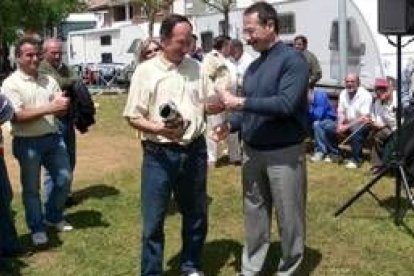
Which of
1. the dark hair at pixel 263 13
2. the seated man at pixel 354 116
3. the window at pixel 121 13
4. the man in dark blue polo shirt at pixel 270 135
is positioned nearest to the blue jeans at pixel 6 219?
the man in dark blue polo shirt at pixel 270 135

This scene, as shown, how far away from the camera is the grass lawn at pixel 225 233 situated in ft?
21.2

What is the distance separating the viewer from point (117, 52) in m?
37.7

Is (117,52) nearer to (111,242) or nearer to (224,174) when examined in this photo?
(224,174)

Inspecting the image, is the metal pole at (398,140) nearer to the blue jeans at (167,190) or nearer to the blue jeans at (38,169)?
the blue jeans at (167,190)

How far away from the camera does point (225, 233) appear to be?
737cm

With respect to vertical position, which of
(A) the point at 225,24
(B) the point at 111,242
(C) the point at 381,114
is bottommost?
Result: (B) the point at 111,242

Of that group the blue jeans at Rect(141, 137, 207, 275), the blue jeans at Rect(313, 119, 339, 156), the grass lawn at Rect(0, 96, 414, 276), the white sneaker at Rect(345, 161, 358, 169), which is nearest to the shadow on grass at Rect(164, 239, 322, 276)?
the grass lawn at Rect(0, 96, 414, 276)

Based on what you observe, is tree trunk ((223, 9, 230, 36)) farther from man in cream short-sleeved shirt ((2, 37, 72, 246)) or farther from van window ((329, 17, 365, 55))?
man in cream short-sleeved shirt ((2, 37, 72, 246))

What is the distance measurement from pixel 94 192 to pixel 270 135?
461cm

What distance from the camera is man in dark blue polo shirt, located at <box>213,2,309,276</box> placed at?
5.19 m

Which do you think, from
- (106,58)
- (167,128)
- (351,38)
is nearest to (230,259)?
(167,128)

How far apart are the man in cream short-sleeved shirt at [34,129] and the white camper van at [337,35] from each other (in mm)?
A: 7523

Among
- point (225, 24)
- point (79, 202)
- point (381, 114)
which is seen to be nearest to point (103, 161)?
point (79, 202)

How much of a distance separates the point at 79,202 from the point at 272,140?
4.09 m
